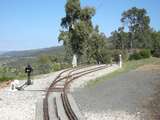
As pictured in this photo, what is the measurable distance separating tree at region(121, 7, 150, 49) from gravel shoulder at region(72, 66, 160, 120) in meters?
81.8

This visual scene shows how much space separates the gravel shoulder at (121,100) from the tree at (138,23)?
81.8 meters

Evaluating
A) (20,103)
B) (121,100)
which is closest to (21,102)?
(20,103)

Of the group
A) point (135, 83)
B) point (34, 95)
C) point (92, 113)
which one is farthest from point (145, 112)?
point (135, 83)

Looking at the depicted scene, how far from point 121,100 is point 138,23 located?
90766 mm

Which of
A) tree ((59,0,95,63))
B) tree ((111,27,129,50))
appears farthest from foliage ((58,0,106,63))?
tree ((111,27,129,50))

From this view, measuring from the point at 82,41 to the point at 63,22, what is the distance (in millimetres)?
3839

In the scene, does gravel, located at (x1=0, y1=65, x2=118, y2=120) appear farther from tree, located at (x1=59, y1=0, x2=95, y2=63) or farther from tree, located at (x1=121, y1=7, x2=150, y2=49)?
tree, located at (x1=121, y1=7, x2=150, y2=49)

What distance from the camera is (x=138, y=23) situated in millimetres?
104438

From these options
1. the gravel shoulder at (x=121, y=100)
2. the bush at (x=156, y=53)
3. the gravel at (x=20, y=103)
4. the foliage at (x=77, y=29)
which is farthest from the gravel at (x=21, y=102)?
the bush at (x=156, y=53)

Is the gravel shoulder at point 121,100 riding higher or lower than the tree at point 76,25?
lower

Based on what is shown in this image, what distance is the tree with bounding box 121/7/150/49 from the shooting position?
336ft

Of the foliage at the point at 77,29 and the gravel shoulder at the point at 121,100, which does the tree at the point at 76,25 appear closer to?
the foliage at the point at 77,29

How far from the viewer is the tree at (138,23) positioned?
102 meters

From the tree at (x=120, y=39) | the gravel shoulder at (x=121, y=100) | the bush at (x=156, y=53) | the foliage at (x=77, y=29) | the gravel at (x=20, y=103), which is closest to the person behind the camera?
the gravel shoulder at (x=121, y=100)
